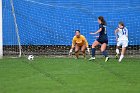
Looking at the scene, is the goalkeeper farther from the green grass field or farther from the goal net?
the green grass field

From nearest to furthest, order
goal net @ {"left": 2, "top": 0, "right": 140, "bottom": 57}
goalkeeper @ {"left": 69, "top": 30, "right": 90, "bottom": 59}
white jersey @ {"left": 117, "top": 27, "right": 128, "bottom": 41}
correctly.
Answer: white jersey @ {"left": 117, "top": 27, "right": 128, "bottom": 41}
goalkeeper @ {"left": 69, "top": 30, "right": 90, "bottom": 59}
goal net @ {"left": 2, "top": 0, "right": 140, "bottom": 57}

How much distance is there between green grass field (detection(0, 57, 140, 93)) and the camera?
36.6 feet

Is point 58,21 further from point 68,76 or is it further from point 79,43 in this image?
point 68,76

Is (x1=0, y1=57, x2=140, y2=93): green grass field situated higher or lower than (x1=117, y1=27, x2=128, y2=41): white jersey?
lower

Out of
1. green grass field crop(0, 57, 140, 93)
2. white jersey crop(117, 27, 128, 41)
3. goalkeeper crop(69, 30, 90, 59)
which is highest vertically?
white jersey crop(117, 27, 128, 41)

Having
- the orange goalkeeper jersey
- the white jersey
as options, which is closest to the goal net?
the orange goalkeeper jersey

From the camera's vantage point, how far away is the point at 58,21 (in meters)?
21.0

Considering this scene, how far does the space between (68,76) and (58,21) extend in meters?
7.86

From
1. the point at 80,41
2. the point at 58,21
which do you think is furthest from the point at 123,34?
the point at 58,21

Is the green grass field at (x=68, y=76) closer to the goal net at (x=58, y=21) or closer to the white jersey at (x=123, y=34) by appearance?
the white jersey at (x=123, y=34)

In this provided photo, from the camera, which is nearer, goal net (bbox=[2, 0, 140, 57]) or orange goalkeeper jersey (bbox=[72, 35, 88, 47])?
orange goalkeeper jersey (bbox=[72, 35, 88, 47])

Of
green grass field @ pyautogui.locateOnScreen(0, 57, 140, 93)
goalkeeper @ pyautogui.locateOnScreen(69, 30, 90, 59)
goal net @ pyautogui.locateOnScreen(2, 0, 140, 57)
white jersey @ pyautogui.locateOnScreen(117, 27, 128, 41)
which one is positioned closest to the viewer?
green grass field @ pyautogui.locateOnScreen(0, 57, 140, 93)

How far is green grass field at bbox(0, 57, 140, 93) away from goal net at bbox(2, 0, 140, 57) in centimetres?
254

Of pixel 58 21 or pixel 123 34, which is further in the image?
pixel 58 21
